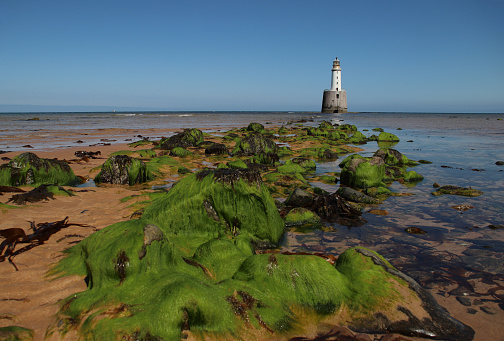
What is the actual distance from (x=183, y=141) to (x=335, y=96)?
69.6 m

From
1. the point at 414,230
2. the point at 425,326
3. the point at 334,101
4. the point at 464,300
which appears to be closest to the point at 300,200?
the point at 414,230

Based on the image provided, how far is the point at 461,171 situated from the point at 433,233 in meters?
6.91

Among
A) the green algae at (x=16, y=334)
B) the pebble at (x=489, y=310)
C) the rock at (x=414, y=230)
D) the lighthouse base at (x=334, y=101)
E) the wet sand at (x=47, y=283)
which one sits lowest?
the pebble at (x=489, y=310)

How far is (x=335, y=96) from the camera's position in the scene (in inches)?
3155

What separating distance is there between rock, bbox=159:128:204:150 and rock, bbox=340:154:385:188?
1061 cm

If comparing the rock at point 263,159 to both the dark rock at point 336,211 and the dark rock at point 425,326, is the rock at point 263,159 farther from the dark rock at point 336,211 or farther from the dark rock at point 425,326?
the dark rock at point 425,326

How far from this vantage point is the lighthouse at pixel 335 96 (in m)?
76.3

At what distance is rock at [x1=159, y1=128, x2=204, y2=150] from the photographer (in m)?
17.2

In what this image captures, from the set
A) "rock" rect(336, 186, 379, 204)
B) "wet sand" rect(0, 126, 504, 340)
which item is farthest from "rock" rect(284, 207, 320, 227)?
"wet sand" rect(0, 126, 504, 340)

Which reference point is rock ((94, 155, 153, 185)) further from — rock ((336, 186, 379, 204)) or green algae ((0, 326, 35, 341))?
green algae ((0, 326, 35, 341))

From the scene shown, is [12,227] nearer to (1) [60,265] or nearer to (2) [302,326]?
(1) [60,265]

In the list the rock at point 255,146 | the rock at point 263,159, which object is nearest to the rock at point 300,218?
the rock at point 263,159

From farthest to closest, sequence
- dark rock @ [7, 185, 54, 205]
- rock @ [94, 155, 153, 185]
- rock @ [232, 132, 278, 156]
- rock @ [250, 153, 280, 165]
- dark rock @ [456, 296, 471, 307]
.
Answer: rock @ [232, 132, 278, 156] → rock @ [250, 153, 280, 165] → rock @ [94, 155, 153, 185] → dark rock @ [7, 185, 54, 205] → dark rock @ [456, 296, 471, 307]

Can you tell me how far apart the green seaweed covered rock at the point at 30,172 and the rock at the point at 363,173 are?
24.6 ft
